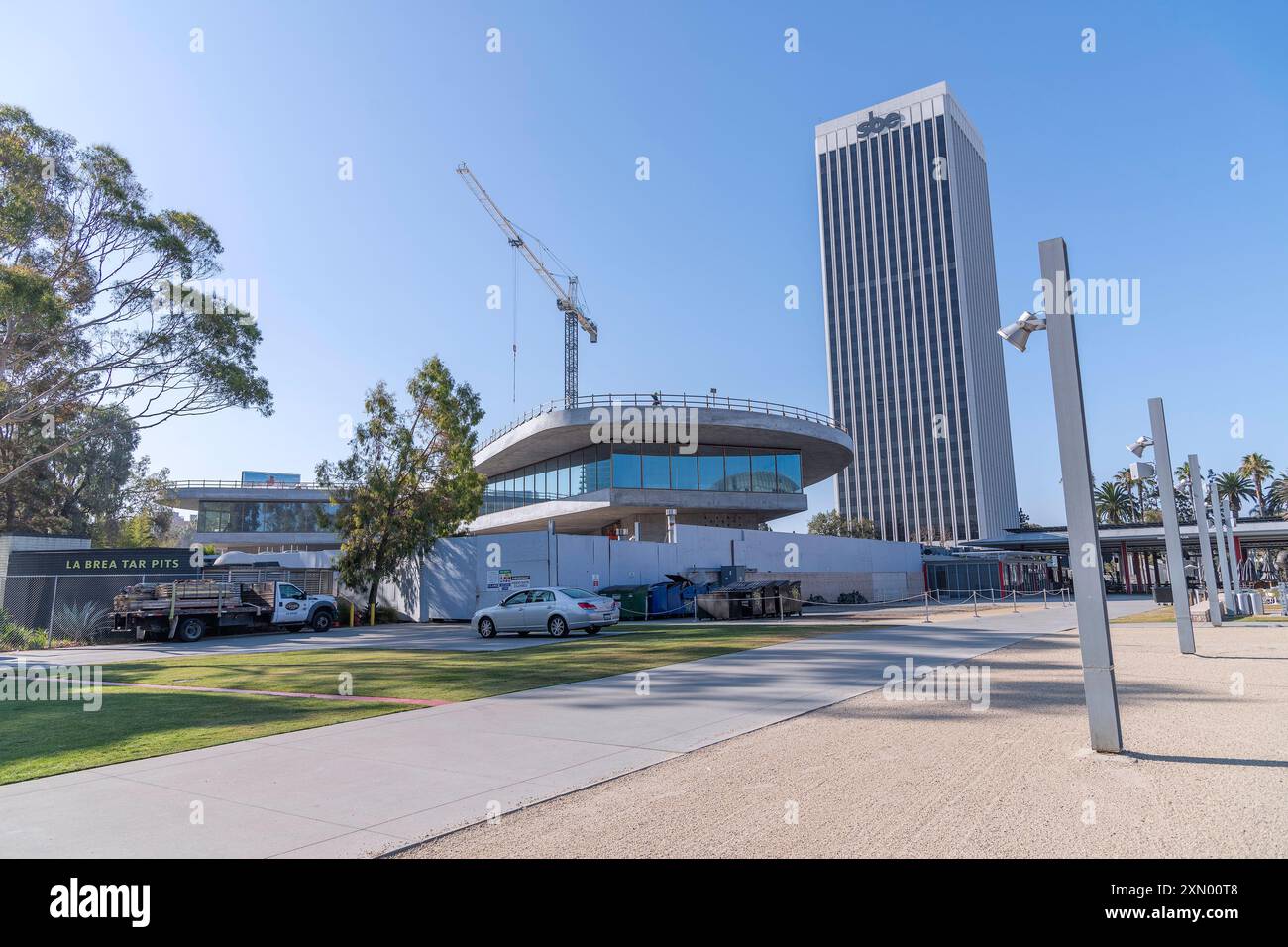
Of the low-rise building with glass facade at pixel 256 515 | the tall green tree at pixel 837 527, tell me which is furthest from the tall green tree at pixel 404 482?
the tall green tree at pixel 837 527

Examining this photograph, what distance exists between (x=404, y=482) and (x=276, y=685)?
75.5ft

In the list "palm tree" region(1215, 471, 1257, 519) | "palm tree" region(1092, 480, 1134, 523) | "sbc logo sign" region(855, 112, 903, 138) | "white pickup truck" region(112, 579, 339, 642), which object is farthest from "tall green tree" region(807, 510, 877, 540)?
"sbc logo sign" region(855, 112, 903, 138)

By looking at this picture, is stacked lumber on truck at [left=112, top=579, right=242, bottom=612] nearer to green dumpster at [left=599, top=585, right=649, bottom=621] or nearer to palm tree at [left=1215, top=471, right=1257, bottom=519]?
green dumpster at [left=599, top=585, right=649, bottom=621]

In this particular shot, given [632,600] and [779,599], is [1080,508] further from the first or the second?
[632,600]

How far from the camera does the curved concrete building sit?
4634cm

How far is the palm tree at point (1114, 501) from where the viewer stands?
92.0 m

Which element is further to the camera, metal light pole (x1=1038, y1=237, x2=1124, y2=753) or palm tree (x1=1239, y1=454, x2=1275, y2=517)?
palm tree (x1=1239, y1=454, x2=1275, y2=517)

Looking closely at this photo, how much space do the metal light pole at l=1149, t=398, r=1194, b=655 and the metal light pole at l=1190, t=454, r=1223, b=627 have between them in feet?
21.7

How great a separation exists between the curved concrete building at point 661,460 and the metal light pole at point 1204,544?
2575cm

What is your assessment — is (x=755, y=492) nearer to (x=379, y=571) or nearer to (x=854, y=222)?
(x=379, y=571)

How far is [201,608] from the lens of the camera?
2748cm
